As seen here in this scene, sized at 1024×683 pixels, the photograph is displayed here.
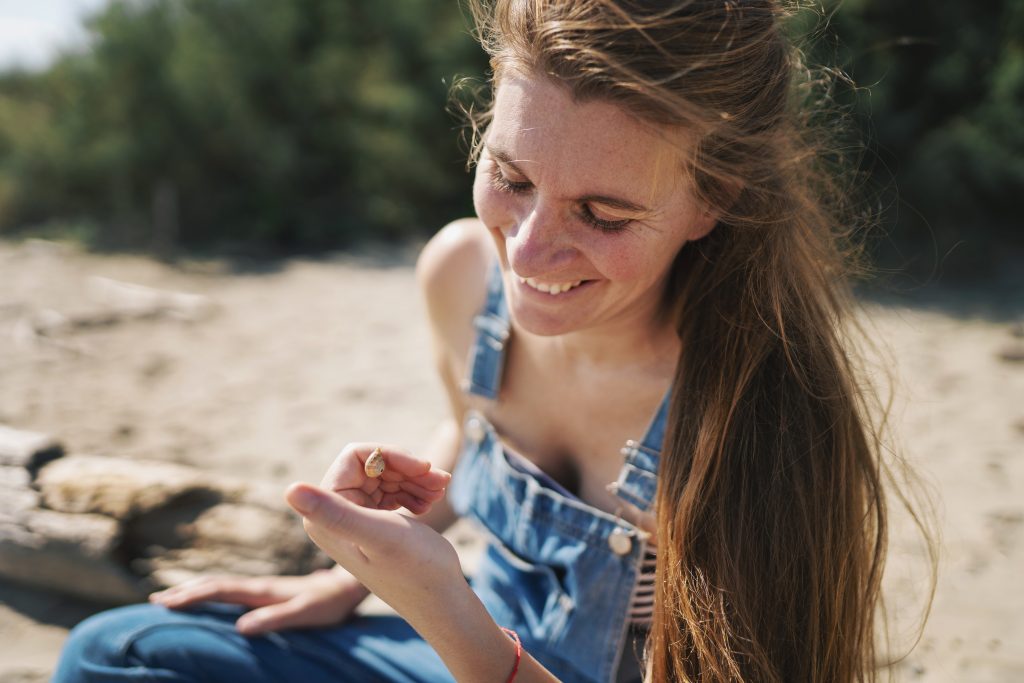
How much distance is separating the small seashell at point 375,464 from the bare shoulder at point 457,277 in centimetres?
66

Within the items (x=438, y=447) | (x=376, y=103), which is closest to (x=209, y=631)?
(x=438, y=447)

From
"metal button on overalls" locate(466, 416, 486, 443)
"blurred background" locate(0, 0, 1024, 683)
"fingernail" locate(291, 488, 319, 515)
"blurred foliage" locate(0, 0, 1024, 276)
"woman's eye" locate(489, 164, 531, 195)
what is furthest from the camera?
"blurred foliage" locate(0, 0, 1024, 276)

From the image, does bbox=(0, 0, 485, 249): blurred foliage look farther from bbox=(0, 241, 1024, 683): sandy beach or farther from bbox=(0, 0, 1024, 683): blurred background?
bbox=(0, 241, 1024, 683): sandy beach

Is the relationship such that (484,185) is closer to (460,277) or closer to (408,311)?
(460,277)

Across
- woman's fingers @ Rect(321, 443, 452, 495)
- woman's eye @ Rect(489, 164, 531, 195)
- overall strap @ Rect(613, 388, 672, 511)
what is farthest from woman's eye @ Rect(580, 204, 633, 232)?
woman's fingers @ Rect(321, 443, 452, 495)

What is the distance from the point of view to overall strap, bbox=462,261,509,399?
1777 mm

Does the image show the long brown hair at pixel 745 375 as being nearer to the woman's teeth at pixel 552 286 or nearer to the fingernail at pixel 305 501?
the woman's teeth at pixel 552 286

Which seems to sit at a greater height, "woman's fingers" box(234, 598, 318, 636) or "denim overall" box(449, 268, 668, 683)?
"denim overall" box(449, 268, 668, 683)

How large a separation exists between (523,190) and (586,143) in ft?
0.48

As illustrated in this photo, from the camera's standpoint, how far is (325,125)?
23.8 feet

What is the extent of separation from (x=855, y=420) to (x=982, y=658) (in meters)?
1.11

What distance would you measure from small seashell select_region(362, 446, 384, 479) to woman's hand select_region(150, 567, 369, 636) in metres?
0.56

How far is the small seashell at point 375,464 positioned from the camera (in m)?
1.23

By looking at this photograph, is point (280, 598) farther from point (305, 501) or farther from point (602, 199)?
point (602, 199)
